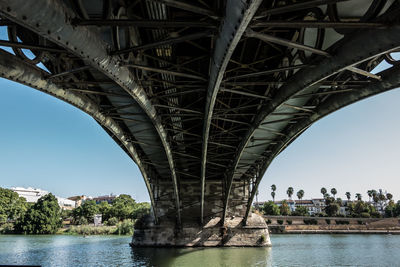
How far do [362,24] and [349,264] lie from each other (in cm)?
1488

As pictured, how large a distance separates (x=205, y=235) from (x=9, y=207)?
53776mm

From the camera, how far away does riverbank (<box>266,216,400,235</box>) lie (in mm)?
52125

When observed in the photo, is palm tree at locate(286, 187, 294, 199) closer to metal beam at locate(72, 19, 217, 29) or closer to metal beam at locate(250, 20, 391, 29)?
metal beam at locate(250, 20, 391, 29)

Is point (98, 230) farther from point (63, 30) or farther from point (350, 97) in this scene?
point (63, 30)

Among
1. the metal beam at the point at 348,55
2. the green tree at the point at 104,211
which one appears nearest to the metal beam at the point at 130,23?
the metal beam at the point at 348,55

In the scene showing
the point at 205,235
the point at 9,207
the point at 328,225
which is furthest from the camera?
the point at 328,225

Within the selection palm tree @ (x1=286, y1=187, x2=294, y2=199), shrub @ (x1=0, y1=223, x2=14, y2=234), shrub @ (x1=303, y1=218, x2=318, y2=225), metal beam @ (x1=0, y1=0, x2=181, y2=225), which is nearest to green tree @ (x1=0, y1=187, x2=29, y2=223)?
shrub @ (x1=0, y1=223, x2=14, y2=234)

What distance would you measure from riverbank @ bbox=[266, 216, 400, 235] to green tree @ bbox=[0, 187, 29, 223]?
53557mm

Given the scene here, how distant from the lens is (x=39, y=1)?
3.98 metres

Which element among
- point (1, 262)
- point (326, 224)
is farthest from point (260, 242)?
point (326, 224)

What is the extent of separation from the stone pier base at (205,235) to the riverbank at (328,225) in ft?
113

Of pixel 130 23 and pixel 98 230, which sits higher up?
pixel 130 23

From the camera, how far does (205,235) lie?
22.3 metres

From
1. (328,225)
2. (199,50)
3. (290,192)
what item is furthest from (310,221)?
(199,50)
